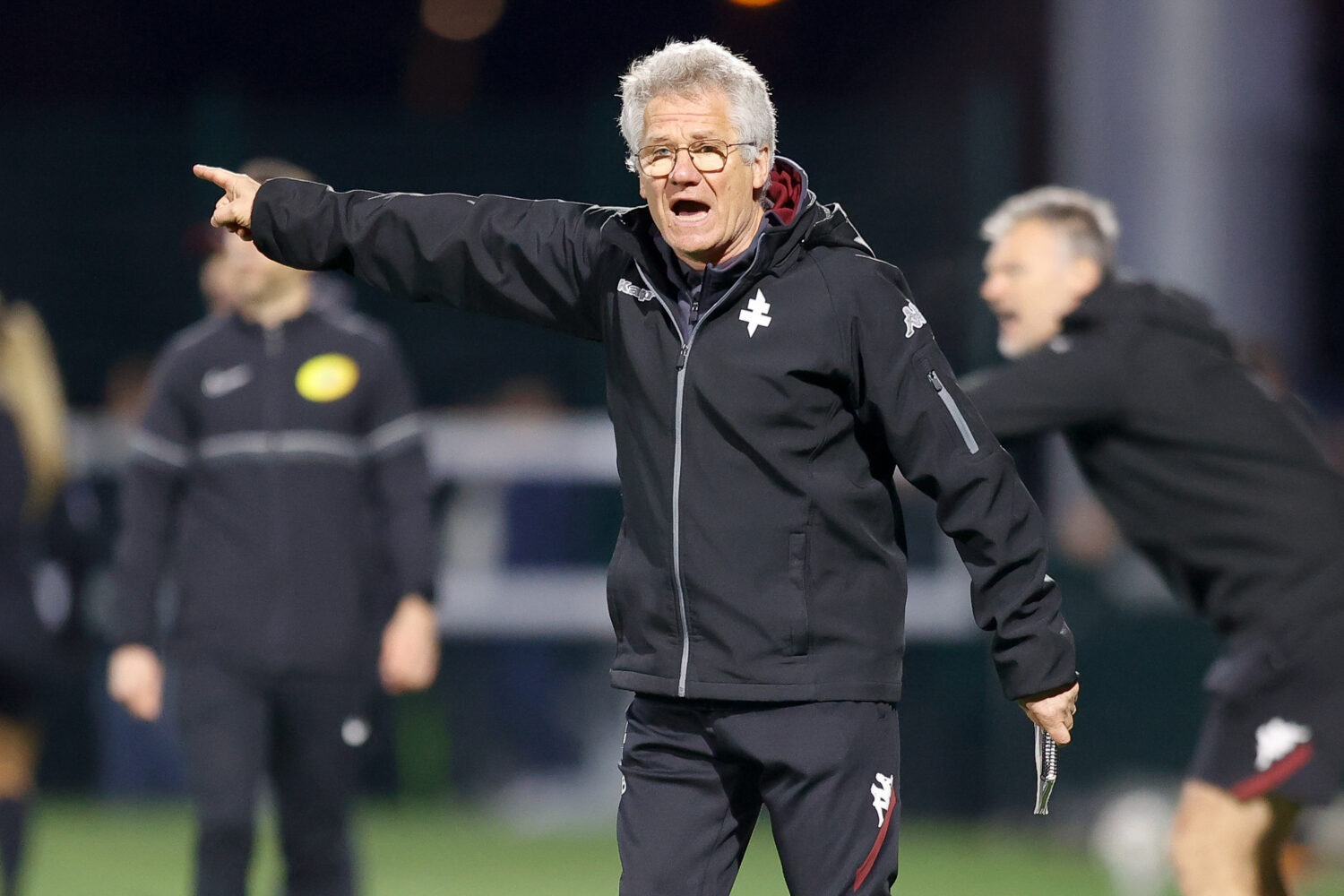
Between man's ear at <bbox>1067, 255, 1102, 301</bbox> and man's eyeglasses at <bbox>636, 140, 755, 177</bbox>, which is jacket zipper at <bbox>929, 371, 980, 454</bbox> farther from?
man's ear at <bbox>1067, 255, 1102, 301</bbox>

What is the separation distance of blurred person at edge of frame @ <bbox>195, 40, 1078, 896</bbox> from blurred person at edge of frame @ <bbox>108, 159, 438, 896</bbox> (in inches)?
94.0

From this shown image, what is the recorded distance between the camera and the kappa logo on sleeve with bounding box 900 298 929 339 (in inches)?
185

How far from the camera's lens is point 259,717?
22.8ft

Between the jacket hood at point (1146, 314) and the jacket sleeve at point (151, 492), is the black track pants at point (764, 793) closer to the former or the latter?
the jacket hood at point (1146, 314)

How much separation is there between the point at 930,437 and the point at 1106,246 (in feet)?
7.63

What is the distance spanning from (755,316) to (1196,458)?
2.03m

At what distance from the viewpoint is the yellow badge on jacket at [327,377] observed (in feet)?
23.4

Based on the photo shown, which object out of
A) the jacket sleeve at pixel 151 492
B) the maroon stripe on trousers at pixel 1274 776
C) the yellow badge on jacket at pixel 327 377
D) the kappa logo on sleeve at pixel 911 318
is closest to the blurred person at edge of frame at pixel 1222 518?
the maroon stripe on trousers at pixel 1274 776

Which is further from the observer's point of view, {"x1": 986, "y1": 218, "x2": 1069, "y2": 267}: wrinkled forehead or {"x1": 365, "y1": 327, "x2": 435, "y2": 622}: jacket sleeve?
{"x1": 365, "y1": 327, "x2": 435, "y2": 622}: jacket sleeve

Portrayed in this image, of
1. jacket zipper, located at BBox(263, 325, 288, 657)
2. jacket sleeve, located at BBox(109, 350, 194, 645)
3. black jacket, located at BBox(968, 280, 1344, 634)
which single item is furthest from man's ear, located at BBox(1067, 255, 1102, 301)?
jacket sleeve, located at BBox(109, 350, 194, 645)

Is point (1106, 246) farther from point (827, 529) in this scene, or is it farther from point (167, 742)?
point (167, 742)

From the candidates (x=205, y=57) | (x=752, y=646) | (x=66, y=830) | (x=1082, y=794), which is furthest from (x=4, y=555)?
(x=205, y=57)

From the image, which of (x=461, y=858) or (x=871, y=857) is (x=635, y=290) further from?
(x=461, y=858)

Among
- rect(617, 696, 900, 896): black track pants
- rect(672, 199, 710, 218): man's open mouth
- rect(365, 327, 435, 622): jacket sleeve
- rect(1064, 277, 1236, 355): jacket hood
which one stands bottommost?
rect(617, 696, 900, 896): black track pants
